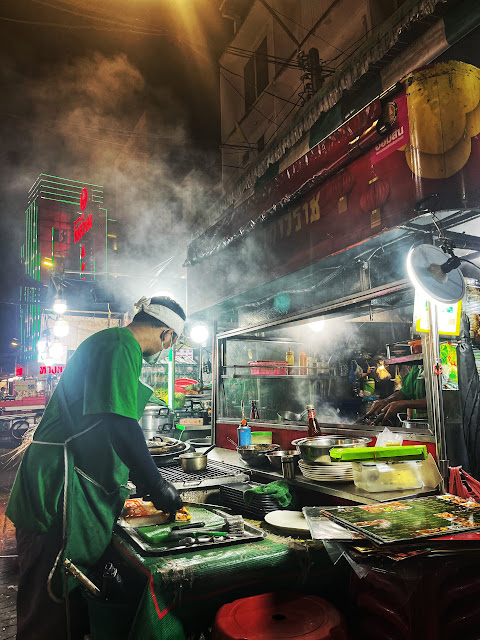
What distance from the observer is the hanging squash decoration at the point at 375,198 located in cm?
324

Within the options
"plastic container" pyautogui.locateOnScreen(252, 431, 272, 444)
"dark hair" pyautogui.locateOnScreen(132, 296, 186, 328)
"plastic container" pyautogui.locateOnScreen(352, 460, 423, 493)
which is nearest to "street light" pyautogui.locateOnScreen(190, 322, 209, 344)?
"plastic container" pyautogui.locateOnScreen(252, 431, 272, 444)

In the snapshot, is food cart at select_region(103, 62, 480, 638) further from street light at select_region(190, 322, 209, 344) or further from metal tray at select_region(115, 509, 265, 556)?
street light at select_region(190, 322, 209, 344)

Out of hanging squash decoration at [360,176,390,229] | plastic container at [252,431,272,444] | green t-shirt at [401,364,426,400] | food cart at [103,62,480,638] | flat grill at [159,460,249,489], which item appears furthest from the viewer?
green t-shirt at [401,364,426,400]

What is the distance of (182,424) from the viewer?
7.72m

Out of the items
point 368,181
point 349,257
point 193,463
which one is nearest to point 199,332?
point 349,257

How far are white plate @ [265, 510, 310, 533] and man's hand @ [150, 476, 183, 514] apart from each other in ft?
1.76

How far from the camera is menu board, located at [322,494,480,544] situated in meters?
1.49

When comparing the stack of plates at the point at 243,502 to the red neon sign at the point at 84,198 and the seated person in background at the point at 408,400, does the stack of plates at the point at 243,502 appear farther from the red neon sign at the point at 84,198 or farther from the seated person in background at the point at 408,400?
the red neon sign at the point at 84,198

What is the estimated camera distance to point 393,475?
2318mm

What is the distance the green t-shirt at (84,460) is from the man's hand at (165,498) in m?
0.21

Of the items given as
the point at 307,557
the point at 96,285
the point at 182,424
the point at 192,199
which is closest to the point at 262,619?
the point at 307,557

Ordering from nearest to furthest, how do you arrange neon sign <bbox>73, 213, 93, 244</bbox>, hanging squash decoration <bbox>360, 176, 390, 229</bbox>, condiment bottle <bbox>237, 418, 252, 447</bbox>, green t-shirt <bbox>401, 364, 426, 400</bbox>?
1. hanging squash decoration <bbox>360, 176, 390, 229</bbox>
2. condiment bottle <bbox>237, 418, 252, 447</bbox>
3. green t-shirt <bbox>401, 364, 426, 400</bbox>
4. neon sign <bbox>73, 213, 93, 244</bbox>

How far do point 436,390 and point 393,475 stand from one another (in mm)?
A: 625

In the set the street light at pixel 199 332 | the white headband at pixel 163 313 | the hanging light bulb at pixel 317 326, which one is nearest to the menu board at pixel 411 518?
the white headband at pixel 163 313
